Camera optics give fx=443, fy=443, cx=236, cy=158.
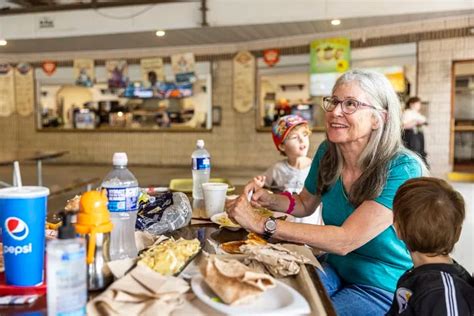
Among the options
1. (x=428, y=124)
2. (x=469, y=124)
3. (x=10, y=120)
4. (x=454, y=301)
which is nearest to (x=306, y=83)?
(x=428, y=124)

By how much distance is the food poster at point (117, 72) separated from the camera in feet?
36.2

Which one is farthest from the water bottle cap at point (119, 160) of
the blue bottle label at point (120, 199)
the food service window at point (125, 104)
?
the food service window at point (125, 104)

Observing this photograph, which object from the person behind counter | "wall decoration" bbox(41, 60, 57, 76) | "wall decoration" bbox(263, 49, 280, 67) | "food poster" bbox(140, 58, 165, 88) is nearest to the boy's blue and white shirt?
the person behind counter

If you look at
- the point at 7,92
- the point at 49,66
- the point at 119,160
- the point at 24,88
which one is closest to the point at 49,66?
the point at 49,66

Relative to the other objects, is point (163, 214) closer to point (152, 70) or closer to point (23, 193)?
point (23, 193)

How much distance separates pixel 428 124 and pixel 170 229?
303 inches

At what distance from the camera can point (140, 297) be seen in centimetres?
101

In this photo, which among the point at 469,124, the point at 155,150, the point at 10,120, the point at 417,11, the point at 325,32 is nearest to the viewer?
the point at 417,11

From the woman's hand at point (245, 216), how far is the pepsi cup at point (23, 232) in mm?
704

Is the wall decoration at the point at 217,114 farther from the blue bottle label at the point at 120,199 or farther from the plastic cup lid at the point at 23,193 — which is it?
the plastic cup lid at the point at 23,193

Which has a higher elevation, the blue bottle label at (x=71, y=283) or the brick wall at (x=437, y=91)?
the brick wall at (x=437, y=91)

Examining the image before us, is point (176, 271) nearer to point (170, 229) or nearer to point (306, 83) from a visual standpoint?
point (170, 229)

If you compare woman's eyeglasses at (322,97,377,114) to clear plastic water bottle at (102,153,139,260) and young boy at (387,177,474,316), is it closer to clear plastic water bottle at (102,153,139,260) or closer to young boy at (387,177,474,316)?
young boy at (387,177,474,316)

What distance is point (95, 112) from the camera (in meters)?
12.0
